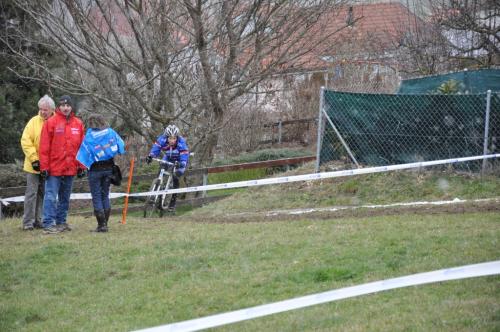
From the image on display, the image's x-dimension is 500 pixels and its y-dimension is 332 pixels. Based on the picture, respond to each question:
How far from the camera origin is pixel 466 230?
8.73 meters

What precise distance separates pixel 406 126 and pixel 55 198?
21.6ft

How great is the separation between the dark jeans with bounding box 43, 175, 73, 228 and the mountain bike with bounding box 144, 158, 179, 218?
3151mm

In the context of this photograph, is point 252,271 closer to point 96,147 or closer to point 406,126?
point 96,147

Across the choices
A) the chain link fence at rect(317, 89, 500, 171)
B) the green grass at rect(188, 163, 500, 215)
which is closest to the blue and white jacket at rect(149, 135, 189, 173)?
the green grass at rect(188, 163, 500, 215)

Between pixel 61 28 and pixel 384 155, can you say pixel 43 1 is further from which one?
pixel 384 155

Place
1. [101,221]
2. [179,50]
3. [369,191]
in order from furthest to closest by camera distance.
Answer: [179,50] < [369,191] < [101,221]

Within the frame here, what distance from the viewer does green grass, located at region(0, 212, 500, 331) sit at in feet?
19.6

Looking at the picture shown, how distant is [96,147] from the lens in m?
10.7

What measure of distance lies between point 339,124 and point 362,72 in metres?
12.4

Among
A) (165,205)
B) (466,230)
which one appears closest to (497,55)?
(165,205)

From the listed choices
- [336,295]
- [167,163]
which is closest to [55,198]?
[167,163]

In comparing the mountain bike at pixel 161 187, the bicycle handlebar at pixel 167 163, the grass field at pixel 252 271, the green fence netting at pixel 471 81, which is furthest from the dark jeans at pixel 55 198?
the green fence netting at pixel 471 81

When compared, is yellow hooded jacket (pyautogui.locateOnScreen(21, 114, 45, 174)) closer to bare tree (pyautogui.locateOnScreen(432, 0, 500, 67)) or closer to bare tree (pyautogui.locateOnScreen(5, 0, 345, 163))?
bare tree (pyautogui.locateOnScreen(5, 0, 345, 163))

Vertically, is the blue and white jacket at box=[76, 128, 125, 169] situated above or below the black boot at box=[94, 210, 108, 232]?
above
